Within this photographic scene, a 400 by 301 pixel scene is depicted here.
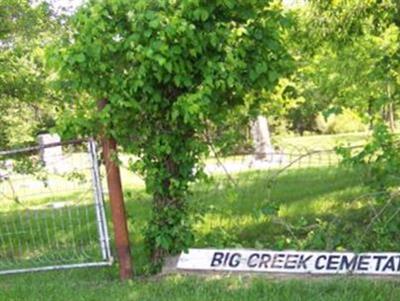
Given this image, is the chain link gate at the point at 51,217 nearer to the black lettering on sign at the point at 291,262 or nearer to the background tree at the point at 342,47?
the black lettering on sign at the point at 291,262

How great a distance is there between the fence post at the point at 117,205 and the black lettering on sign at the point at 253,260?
3.69ft

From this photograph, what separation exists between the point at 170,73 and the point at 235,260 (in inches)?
68.3

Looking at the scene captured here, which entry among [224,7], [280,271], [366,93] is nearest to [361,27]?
[366,93]

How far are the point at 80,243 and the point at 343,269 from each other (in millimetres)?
3634

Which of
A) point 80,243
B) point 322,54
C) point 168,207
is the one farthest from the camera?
point 322,54

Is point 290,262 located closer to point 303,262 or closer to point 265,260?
point 303,262

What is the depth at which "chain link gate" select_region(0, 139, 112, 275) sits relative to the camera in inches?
246

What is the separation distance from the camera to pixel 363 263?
5.24 m

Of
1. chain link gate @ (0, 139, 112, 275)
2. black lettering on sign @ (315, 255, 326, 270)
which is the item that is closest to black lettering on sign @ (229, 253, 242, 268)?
black lettering on sign @ (315, 255, 326, 270)

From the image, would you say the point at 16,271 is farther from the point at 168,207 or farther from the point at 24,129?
the point at 24,129

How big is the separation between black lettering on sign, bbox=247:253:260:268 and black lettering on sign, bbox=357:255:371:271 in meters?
0.86

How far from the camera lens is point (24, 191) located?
833cm

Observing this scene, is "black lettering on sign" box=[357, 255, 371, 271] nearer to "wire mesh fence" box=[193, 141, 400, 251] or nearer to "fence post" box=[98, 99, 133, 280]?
"wire mesh fence" box=[193, 141, 400, 251]

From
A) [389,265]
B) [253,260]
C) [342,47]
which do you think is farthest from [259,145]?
[389,265]
